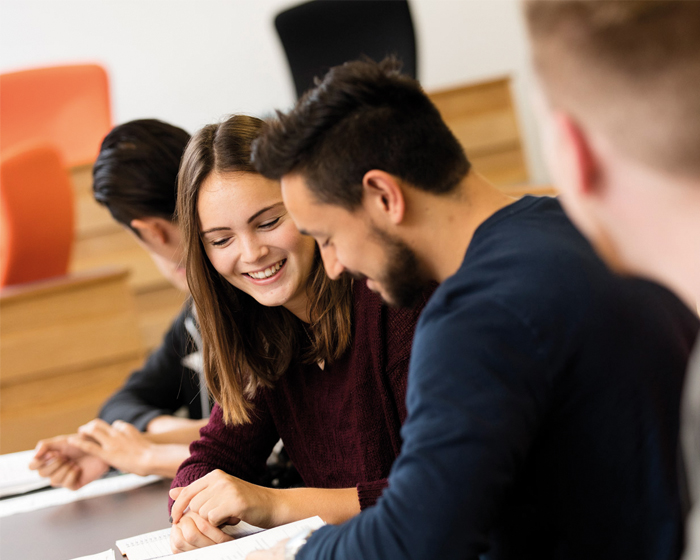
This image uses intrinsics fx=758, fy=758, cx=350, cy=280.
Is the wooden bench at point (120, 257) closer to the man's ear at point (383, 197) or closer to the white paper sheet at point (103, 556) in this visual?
the white paper sheet at point (103, 556)

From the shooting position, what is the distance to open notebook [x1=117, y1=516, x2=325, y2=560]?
36.1 inches

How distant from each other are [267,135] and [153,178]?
79cm

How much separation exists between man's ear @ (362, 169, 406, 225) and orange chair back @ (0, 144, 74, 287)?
2.22 metres

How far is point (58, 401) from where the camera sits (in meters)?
2.48

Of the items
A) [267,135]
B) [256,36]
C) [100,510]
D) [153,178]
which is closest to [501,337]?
[267,135]

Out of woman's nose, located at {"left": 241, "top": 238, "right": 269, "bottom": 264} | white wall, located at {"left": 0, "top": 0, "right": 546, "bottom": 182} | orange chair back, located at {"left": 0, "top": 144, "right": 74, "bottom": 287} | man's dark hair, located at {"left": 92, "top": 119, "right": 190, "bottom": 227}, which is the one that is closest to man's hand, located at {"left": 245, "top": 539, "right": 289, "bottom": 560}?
woman's nose, located at {"left": 241, "top": 238, "right": 269, "bottom": 264}

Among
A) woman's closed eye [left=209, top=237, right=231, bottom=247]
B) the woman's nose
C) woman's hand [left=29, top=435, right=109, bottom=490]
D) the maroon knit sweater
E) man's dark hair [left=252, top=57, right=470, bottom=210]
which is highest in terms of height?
man's dark hair [left=252, top=57, right=470, bottom=210]

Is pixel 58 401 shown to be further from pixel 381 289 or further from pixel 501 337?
pixel 501 337

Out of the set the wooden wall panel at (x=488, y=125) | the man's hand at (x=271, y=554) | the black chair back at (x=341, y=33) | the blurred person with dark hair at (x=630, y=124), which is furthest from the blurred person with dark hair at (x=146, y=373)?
the wooden wall panel at (x=488, y=125)

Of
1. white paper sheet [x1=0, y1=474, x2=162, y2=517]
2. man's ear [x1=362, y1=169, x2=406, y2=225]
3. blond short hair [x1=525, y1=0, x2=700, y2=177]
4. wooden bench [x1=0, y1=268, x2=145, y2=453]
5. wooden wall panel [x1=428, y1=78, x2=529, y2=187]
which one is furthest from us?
wooden wall panel [x1=428, y1=78, x2=529, y2=187]

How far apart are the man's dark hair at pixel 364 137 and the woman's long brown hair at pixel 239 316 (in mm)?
392

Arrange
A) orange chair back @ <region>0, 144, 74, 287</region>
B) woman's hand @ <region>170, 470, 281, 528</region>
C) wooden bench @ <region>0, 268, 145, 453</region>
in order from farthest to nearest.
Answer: orange chair back @ <region>0, 144, 74, 287</region> → wooden bench @ <region>0, 268, 145, 453</region> → woman's hand @ <region>170, 470, 281, 528</region>

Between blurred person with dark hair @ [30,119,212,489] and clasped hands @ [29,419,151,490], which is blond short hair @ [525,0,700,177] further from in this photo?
clasped hands @ [29,419,151,490]

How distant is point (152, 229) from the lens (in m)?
1.68
